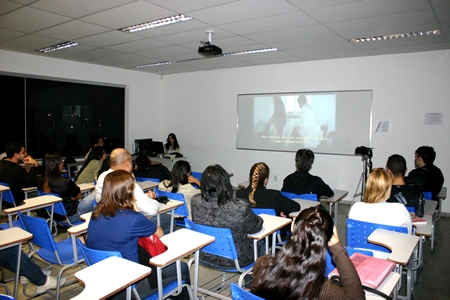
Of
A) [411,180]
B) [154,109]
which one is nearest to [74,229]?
[411,180]

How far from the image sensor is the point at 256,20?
13.4ft

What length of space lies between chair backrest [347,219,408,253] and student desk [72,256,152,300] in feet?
5.82

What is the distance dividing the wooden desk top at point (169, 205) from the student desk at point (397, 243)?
1811 mm

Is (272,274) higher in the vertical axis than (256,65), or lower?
lower

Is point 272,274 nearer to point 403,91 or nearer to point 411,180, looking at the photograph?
point 411,180

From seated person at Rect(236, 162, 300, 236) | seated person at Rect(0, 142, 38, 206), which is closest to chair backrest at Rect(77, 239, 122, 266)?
seated person at Rect(236, 162, 300, 236)

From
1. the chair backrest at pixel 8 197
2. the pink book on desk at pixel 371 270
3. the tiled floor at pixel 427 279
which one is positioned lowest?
the tiled floor at pixel 427 279

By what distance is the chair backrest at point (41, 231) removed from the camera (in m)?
2.55

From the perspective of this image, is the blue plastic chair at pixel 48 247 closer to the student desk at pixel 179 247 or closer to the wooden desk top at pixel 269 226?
the student desk at pixel 179 247

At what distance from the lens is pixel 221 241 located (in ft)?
8.09

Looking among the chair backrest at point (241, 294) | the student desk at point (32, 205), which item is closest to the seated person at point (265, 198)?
the chair backrest at point (241, 294)

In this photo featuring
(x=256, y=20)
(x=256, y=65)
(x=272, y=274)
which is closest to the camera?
(x=272, y=274)

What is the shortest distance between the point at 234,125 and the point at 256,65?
1.50 m

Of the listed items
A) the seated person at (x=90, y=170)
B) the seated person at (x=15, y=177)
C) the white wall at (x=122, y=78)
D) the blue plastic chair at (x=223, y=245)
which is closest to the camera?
the blue plastic chair at (x=223, y=245)
